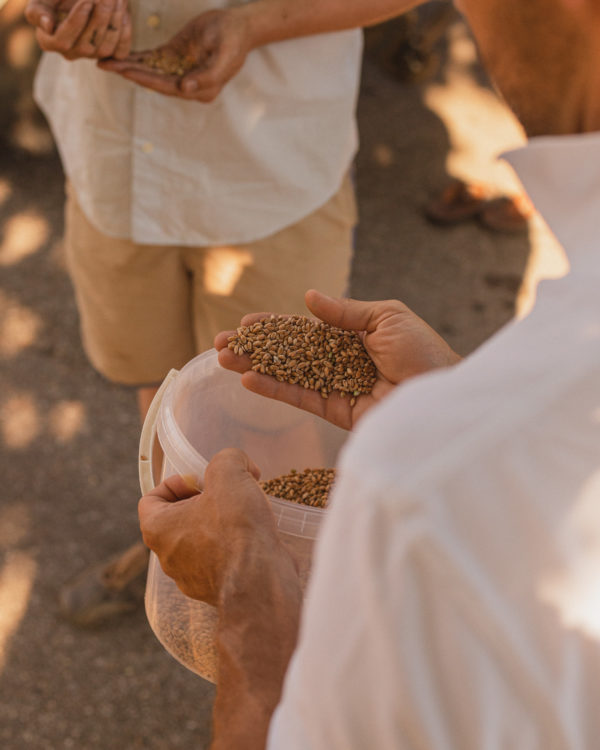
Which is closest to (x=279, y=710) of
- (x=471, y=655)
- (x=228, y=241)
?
(x=471, y=655)

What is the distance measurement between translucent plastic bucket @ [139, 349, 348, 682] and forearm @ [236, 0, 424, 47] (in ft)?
1.91

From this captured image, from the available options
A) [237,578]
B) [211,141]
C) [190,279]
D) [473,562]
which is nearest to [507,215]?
[190,279]

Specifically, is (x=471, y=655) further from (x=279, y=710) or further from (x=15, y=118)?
(x=15, y=118)

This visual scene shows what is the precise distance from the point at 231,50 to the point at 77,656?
140cm

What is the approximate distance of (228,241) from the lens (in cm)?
145

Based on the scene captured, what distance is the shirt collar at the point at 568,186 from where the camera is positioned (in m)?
0.57

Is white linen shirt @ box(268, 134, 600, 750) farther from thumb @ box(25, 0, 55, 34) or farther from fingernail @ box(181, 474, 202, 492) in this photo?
thumb @ box(25, 0, 55, 34)

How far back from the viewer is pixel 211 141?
137cm

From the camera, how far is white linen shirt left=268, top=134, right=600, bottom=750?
17.2 inches

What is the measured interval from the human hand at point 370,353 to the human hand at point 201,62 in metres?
0.42

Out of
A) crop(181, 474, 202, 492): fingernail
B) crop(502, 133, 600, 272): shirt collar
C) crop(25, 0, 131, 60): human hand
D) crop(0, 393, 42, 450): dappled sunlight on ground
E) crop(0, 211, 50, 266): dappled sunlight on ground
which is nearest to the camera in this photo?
crop(502, 133, 600, 272): shirt collar

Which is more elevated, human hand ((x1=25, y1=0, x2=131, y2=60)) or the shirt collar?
the shirt collar

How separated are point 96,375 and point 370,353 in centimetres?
139

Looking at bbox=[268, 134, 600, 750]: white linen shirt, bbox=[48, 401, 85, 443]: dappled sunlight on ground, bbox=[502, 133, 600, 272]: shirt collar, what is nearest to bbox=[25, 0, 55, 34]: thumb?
bbox=[502, 133, 600, 272]: shirt collar
